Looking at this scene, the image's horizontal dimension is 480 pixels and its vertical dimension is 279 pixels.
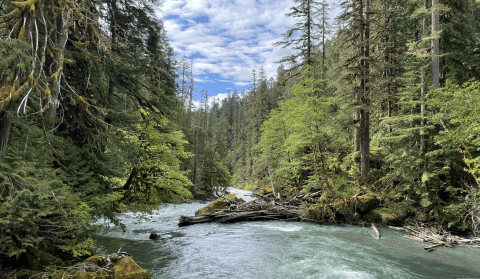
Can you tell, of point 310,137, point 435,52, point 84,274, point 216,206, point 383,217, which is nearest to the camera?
point 84,274

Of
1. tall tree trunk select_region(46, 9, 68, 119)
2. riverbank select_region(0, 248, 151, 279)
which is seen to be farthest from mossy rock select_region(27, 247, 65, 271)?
tall tree trunk select_region(46, 9, 68, 119)

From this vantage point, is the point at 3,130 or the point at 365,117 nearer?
the point at 3,130

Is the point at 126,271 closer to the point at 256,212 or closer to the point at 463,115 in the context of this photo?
the point at 256,212

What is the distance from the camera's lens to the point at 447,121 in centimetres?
1219

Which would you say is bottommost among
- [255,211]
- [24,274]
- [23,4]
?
[255,211]

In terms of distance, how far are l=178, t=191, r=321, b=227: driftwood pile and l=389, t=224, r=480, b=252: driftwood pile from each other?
19.1 ft

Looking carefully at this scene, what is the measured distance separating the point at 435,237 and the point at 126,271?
11957 mm

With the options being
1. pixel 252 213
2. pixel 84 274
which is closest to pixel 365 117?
→ pixel 252 213

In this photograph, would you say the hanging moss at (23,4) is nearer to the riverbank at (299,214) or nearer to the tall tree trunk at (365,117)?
the riverbank at (299,214)

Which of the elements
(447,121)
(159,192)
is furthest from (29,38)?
(447,121)

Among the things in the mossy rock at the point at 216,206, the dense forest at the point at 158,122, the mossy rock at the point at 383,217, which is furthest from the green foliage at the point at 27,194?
the mossy rock at the point at 383,217

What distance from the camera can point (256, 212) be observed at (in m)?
16.3

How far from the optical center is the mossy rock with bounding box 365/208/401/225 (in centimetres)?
1391

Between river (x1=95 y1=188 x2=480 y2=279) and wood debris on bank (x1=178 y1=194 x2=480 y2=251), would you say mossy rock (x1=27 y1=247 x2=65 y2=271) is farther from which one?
wood debris on bank (x1=178 y1=194 x2=480 y2=251)
